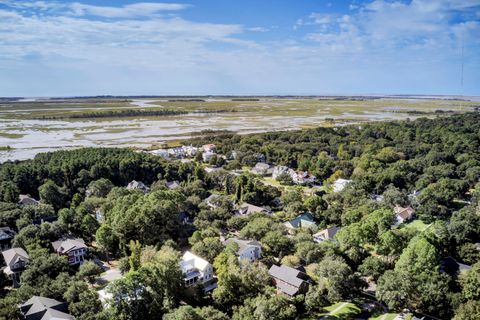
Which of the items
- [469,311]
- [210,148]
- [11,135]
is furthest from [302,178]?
[11,135]

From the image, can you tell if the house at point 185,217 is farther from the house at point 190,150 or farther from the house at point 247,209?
the house at point 190,150

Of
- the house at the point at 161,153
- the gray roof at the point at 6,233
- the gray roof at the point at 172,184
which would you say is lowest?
the gray roof at the point at 6,233

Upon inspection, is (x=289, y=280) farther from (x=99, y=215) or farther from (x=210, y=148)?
(x=210, y=148)

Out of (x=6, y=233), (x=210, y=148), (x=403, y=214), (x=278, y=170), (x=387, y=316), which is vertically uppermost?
(x=210, y=148)

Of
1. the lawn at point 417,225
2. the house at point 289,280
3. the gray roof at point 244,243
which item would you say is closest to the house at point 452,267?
the lawn at point 417,225

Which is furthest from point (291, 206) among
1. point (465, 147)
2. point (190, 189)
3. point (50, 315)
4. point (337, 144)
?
point (465, 147)

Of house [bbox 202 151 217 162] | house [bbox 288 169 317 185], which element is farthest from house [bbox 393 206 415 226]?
house [bbox 202 151 217 162]
